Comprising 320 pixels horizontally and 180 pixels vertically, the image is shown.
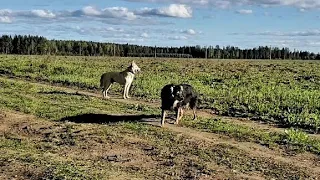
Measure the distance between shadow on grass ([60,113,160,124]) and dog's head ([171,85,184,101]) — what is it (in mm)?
1205

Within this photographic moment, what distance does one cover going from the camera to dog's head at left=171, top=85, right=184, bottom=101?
16266mm

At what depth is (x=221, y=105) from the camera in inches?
826

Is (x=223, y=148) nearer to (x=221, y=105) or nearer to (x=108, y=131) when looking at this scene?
(x=108, y=131)

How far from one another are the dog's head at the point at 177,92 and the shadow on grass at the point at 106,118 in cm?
120

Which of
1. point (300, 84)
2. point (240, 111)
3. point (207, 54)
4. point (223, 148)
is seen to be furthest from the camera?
point (207, 54)

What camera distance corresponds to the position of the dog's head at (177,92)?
16266 mm

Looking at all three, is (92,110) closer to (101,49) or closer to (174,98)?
(174,98)

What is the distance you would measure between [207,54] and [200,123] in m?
96.2

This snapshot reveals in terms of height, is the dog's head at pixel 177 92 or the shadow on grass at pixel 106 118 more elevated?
the dog's head at pixel 177 92

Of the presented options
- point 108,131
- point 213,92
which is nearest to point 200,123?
point 108,131

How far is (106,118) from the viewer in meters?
17.2

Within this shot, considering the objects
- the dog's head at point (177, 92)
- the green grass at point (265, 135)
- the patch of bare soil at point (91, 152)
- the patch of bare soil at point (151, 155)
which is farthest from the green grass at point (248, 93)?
the patch of bare soil at point (91, 152)

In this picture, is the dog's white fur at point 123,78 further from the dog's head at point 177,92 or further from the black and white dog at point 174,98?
the dog's head at point 177,92

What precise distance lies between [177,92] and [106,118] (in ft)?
8.44
